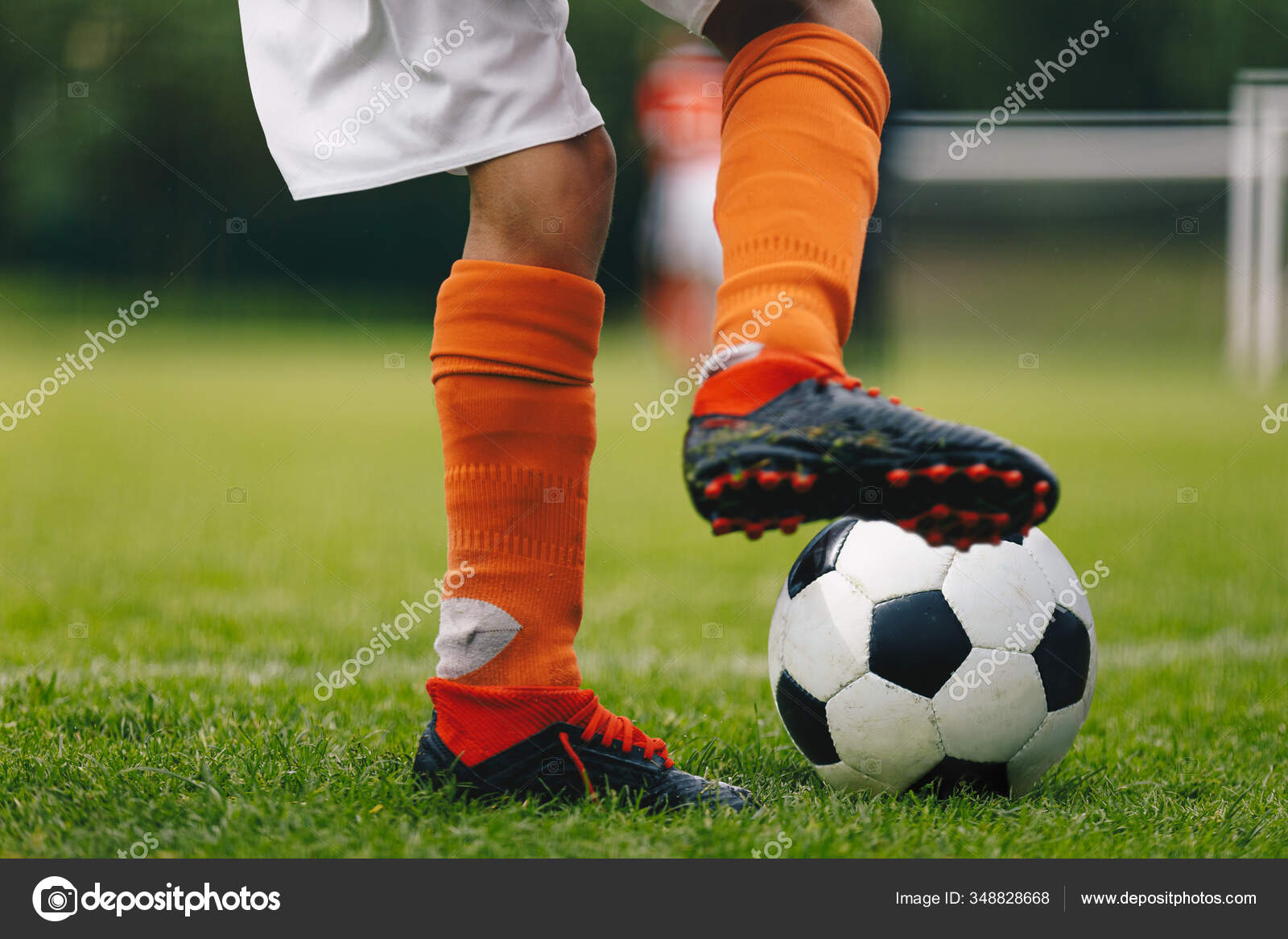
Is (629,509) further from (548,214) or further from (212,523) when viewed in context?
(548,214)

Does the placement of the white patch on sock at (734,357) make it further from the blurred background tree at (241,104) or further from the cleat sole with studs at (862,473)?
the blurred background tree at (241,104)

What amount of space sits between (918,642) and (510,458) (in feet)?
2.14

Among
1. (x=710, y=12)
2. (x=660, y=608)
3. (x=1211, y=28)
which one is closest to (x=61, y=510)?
(x=660, y=608)

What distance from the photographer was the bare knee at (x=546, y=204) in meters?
1.55

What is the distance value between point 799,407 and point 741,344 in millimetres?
110

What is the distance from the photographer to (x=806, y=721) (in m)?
1.84

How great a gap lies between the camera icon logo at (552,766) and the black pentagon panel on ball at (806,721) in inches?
15.1

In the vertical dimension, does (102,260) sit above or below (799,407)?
above

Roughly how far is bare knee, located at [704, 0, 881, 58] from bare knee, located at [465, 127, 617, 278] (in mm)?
207

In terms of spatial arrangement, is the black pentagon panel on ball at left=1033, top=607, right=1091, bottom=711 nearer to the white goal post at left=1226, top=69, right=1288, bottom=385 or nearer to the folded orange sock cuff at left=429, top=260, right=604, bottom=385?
the folded orange sock cuff at left=429, top=260, right=604, bottom=385

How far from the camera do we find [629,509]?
556cm
